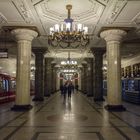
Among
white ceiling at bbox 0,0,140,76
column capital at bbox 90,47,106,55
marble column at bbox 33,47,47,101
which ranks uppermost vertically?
white ceiling at bbox 0,0,140,76

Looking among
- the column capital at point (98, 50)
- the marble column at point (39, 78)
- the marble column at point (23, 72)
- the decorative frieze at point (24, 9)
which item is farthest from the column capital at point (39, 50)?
the decorative frieze at point (24, 9)

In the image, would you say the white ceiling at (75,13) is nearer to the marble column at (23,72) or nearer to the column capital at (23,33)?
the column capital at (23,33)

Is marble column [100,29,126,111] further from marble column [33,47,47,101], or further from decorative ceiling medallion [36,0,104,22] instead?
marble column [33,47,47,101]

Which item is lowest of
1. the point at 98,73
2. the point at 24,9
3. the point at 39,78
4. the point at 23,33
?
the point at 39,78

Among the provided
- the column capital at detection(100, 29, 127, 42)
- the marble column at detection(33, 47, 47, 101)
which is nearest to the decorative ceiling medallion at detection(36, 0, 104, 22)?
the column capital at detection(100, 29, 127, 42)

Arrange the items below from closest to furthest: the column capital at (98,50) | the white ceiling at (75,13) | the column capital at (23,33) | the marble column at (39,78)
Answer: the white ceiling at (75,13), the column capital at (23,33), the column capital at (98,50), the marble column at (39,78)

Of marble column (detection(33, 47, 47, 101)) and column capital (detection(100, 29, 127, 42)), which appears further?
marble column (detection(33, 47, 47, 101))

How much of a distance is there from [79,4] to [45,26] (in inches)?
130

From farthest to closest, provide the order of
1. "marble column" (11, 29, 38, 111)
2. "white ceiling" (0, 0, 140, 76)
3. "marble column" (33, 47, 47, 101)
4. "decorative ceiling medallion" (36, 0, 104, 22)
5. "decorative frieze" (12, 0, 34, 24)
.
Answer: "marble column" (33, 47, 47, 101)
"marble column" (11, 29, 38, 111)
"decorative ceiling medallion" (36, 0, 104, 22)
"white ceiling" (0, 0, 140, 76)
"decorative frieze" (12, 0, 34, 24)

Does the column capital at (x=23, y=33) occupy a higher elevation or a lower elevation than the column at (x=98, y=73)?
higher

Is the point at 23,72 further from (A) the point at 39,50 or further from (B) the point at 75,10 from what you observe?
(A) the point at 39,50

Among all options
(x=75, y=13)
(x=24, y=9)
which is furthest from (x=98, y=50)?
(x=24, y=9)

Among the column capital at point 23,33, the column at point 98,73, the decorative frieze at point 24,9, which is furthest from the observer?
the column at point 98,73

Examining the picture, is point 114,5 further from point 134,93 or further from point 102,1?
point 134,93
